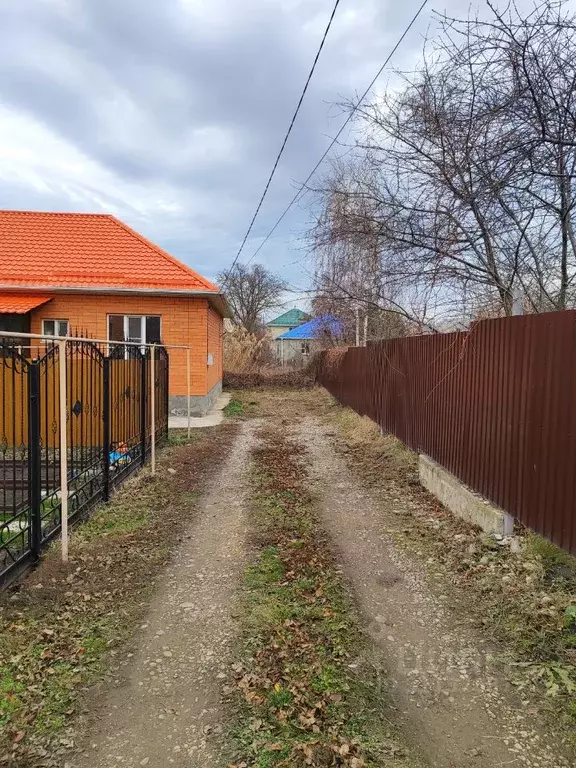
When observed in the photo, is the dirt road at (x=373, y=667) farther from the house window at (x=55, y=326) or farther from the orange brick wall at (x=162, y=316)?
the house window at (x=55, y=326)

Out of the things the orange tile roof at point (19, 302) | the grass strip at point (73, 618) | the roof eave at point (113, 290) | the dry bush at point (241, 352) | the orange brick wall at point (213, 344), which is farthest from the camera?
the dry bush at point (241, 352)

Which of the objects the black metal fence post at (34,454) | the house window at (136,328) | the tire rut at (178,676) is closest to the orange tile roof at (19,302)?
the house window at (136,328)

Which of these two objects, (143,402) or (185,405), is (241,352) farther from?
(143,402)

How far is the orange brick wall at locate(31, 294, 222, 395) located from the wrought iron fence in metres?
3.01

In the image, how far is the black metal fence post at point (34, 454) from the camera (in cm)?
383

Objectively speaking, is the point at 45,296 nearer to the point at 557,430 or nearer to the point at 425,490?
the point at 425,490

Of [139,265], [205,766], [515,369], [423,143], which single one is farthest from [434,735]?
[139,265]

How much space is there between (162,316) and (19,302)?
3.34m

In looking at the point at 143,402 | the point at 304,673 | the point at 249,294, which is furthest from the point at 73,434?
the point at 249,294

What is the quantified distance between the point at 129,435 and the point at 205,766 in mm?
5430

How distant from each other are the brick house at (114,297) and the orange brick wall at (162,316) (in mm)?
23

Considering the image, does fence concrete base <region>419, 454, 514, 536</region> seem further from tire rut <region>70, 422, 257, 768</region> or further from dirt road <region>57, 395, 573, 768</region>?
tire rut <region>70, 422, 257, 768</region>

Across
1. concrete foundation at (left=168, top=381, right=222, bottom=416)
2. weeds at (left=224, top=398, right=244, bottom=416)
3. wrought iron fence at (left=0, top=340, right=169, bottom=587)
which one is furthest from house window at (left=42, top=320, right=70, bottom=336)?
weeds at (left=224, top=398, right=244, bottom=416)

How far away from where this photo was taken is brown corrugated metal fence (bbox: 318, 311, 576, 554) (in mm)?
3363
